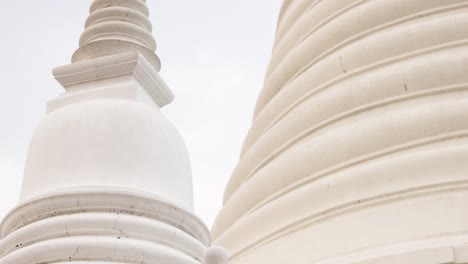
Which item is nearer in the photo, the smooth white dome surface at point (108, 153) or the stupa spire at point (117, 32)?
the smooth white dome surface at point (108, 153)

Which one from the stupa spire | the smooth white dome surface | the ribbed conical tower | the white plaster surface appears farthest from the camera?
the white plaster surface

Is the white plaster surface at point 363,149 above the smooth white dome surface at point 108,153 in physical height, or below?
above

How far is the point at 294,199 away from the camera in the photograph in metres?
7.37

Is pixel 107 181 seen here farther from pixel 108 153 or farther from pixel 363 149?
pixel 363 149

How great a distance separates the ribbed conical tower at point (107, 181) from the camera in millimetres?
4578

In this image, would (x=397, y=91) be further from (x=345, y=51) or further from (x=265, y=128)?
(x=265, y=128)

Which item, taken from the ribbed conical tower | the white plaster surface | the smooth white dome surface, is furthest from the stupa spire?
the white plaster surface

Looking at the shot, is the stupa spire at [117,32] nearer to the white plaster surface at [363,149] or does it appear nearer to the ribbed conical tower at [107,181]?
the ribbed conical tower at [107,181]

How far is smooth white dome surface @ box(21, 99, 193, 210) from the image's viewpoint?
489 cm

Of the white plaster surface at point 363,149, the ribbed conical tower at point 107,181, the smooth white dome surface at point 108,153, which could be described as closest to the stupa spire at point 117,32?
the ribbed conical tower at point 107,181

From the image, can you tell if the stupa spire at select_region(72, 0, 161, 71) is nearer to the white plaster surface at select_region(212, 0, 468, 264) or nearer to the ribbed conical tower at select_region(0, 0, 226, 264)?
the ribbed conical tower at select_region(0, 0, 226, 264)

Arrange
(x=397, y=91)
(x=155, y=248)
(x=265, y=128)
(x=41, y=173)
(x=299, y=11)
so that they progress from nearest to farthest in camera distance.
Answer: (x=155, y=248) < (x=41, y=173) < (x=397, y=91) < (x=265, y=128) < (x=299, y=11)

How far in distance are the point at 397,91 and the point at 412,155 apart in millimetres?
821

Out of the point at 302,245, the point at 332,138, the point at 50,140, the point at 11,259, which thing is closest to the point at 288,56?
the point at 332,138
